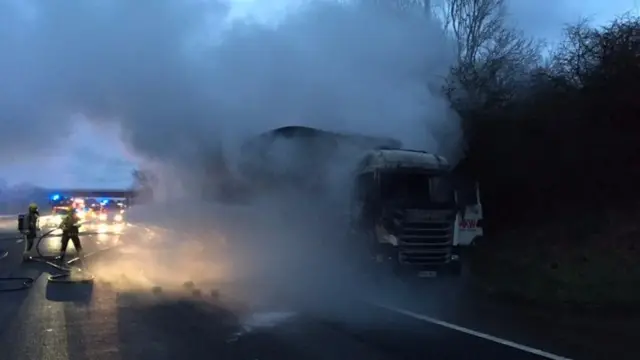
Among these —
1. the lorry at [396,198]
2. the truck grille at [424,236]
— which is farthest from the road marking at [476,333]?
the lorry at [396,198]

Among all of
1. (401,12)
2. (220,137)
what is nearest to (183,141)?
(220,137)

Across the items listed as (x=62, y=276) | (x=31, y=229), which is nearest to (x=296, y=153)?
(x=62, y=276)

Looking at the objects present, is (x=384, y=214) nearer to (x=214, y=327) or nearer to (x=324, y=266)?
(x=324, y=266)

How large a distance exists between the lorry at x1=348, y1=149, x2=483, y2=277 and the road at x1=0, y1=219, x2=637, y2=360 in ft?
2.01

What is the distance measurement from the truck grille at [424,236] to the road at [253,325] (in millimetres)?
620

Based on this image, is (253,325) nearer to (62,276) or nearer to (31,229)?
(62,276)

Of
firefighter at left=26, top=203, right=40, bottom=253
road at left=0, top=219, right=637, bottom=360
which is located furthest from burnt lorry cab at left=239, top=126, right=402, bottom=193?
firefighter at left=26, top=203, right=40, bottom=253

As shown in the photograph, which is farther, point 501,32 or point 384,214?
point 501,32

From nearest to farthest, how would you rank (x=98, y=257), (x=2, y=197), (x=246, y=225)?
(x=246, y=225)
(x=98, y=257)
(x=2, y=197)

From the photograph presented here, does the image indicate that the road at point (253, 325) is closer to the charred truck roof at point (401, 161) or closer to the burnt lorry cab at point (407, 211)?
the burnt lorry cab at point (407, 211)

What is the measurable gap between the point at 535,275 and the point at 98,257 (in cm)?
1233

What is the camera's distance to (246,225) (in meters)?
18.5

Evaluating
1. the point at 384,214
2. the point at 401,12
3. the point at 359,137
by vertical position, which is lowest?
the point at 384,214

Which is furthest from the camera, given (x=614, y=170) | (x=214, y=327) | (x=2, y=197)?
(x=2, y=197)
